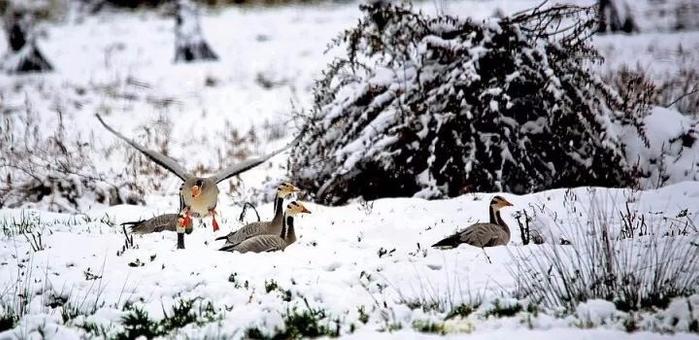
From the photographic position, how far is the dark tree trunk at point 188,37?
21578 millimetres

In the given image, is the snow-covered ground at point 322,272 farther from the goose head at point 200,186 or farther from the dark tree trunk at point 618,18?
the dark tree trunk at point 618,18

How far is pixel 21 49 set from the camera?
2100 centimetres

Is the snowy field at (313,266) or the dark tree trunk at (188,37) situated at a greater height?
the dark tree trunk at (188,37)

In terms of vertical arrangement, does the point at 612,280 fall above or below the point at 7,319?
above

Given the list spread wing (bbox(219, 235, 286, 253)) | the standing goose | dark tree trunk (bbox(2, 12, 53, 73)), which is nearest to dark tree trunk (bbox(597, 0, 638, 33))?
dark tree trunk (bbox(2, 12, 53, 73))

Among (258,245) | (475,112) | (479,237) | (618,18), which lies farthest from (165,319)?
(618,18)

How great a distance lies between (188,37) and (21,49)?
15.6ft

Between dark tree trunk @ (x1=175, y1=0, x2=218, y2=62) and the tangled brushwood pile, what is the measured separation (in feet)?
42.4

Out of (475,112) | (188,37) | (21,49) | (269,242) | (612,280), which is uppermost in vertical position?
(188,37)

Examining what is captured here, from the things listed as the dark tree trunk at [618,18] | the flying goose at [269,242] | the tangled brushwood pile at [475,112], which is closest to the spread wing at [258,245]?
the flying goose at [269,242]

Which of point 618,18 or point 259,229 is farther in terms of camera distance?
point 618,18

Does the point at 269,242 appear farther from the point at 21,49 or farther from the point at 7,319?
the point at 21,49

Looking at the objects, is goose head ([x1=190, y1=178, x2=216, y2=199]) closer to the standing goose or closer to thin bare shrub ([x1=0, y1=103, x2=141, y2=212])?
the standing goose

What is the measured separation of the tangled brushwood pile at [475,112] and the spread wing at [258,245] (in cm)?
273
